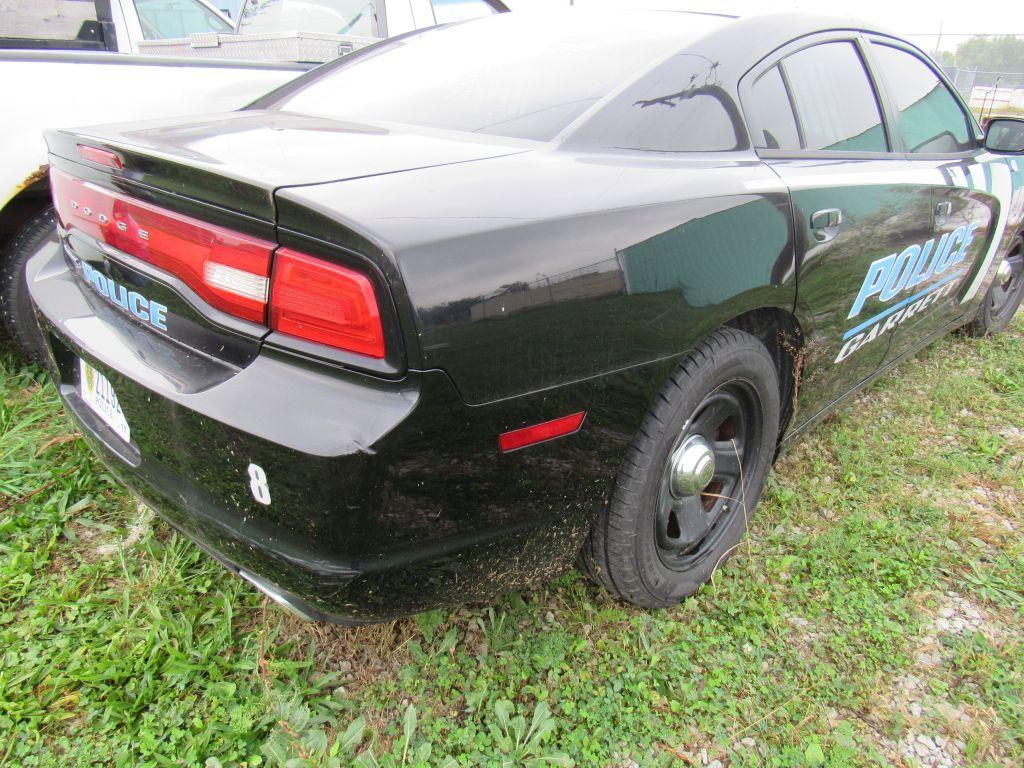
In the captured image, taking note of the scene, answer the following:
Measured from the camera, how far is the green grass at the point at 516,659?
5.08ft

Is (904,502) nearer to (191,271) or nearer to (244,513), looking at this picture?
(244,513)

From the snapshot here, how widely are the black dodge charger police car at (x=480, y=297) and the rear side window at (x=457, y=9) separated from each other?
2.04 m

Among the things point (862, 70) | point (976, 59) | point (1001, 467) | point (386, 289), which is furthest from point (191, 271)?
point (976, 59)

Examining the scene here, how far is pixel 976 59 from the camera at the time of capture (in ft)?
79.1

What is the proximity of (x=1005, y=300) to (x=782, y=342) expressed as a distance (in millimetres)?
3120

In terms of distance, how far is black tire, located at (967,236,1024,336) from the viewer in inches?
158

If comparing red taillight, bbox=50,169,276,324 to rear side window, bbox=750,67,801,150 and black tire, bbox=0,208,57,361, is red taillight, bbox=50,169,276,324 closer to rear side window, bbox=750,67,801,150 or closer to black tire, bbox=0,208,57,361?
black tire, bbox=0,208,57,361

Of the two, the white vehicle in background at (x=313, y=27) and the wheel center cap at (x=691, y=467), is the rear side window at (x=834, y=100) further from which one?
the white vehicle in background at (x=313, y=27)

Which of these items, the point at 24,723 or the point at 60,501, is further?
the point at 60,501

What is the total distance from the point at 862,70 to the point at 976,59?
2839cm

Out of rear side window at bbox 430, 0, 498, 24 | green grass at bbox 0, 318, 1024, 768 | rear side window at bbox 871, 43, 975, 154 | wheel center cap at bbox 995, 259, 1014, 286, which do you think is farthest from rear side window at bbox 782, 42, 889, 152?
rear side window at bbox 430, 0, 498, 24

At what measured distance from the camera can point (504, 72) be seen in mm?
1935

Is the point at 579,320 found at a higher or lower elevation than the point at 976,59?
higher

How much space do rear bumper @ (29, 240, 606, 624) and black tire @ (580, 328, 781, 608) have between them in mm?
128
